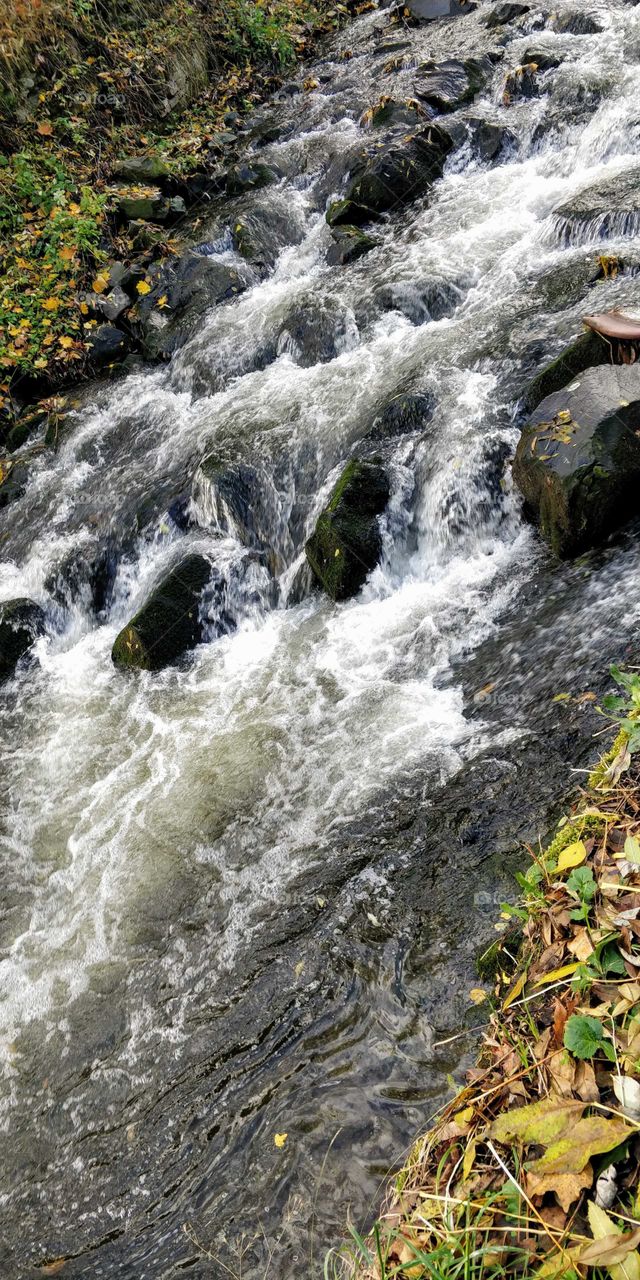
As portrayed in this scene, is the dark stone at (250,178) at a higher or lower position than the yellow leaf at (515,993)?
higher

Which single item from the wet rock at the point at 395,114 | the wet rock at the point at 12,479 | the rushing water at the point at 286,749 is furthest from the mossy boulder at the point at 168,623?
the wet rock at the point at 395,114

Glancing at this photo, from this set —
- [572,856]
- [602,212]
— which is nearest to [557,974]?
[572,856]

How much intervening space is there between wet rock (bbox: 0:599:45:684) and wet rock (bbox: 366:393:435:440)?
13.3 ft

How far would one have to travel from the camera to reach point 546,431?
5.77 metres

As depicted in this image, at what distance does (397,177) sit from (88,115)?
21.7 ft

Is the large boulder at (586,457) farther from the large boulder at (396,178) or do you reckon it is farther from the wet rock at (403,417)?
the large boulder at (396,178)

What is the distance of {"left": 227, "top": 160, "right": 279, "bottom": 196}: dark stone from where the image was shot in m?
13.2

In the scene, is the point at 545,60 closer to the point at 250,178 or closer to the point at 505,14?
the point at 505,14

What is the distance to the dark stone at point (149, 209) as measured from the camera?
12773mm

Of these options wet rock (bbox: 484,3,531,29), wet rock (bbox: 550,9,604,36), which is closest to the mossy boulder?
wet rock (bbox: 550,9,604,36)

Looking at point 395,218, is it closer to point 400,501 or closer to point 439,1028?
point 400,501

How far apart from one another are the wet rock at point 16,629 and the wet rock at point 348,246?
639 centimetres

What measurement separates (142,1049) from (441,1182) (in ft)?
8.35

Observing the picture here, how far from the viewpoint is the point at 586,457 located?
536cm
